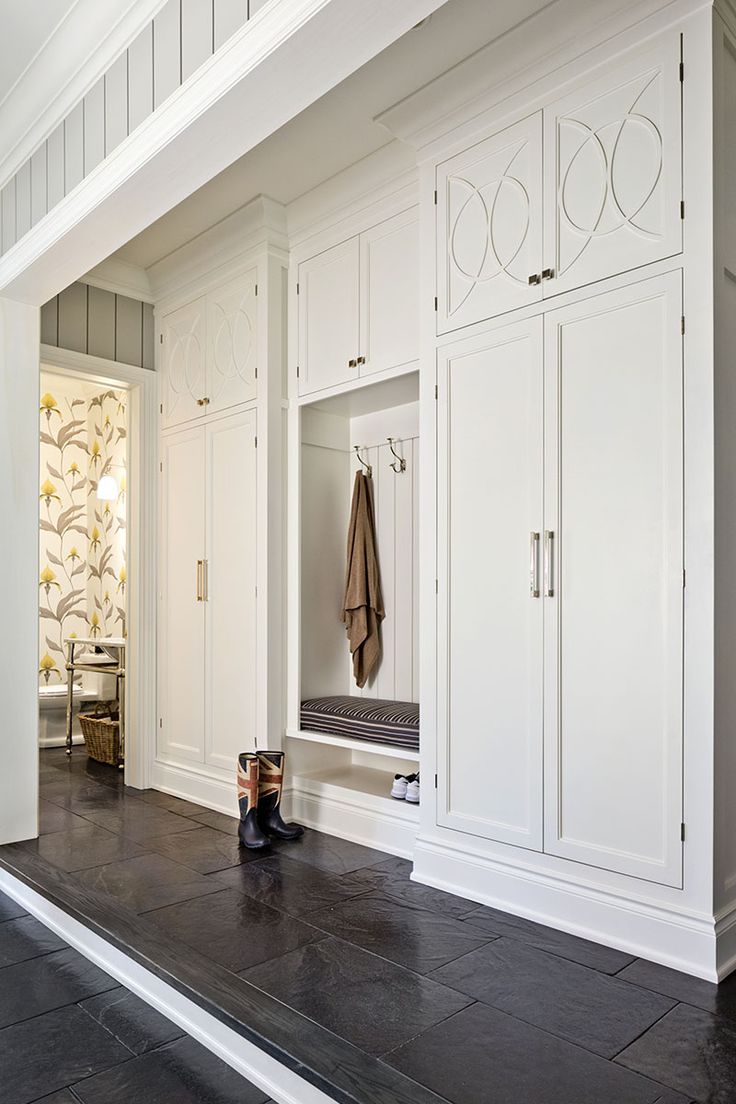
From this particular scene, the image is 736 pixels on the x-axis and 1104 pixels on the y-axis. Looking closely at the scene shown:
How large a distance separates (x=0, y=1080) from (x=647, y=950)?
169cm

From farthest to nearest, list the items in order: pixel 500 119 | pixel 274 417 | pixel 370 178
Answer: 1. pixel 274 417
2. pixel 370 178
3. pixel 500 119

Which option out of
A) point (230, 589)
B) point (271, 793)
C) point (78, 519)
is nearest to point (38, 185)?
point (230, 589)

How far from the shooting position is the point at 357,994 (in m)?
2.09

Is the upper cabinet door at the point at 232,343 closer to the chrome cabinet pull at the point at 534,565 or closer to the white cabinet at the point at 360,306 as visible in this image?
the white cabinet at the point at 360,306

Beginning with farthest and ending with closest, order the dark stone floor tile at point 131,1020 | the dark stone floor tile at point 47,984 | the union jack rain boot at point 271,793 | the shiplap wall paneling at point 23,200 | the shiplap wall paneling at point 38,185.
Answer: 1. the union jack rain boot at point 271,793
2. the shiplap wall paneling at point 23,200
3. the shiplap wall paneling at point 38,185
4. the dark stone floor tile at point 47,984
5. the dark stone floor tile at point 131,1020

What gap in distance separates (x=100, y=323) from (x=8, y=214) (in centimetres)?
114

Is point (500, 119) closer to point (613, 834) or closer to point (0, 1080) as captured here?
point (613, 834)

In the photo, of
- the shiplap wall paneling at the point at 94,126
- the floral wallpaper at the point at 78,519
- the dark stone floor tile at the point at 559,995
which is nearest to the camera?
the dark stone floor tile at the point at 559,995

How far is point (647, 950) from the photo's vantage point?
227cm

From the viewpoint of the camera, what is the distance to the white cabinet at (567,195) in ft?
7.46

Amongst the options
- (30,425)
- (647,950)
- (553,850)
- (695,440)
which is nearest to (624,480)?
(695,440)

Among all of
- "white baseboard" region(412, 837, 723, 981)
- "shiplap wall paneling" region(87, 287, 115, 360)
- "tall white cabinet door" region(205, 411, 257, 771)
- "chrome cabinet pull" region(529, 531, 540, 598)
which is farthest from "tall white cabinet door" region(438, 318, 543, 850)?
"shiplap wall paneling" region(87, 287, 115, 360)

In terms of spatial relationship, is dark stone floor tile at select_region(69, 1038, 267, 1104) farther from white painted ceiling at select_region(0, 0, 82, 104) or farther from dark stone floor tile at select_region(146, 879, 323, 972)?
white painted ceiling at select_region(0, 0, 82, 104)

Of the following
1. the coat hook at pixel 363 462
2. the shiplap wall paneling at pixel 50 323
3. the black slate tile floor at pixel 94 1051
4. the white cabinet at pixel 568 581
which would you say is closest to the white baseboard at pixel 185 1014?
the black slate tile floor at pixel 94 1051
